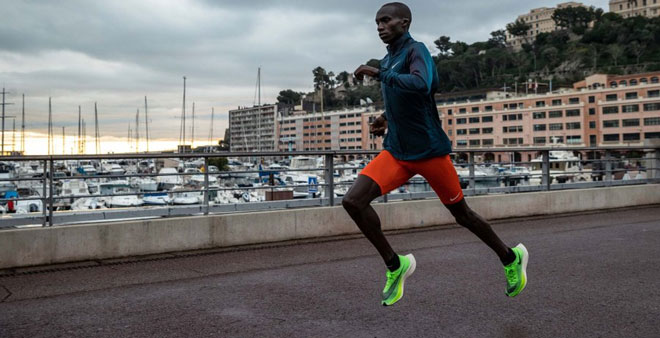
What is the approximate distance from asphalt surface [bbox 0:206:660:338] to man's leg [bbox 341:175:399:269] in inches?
21.0

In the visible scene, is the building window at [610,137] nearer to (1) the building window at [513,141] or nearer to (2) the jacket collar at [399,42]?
(1) the building window at [513,141]

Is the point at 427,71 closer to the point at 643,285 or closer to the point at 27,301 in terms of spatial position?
the point at 643,285

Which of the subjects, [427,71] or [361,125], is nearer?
[427,71]

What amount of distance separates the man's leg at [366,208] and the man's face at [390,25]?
106 cm

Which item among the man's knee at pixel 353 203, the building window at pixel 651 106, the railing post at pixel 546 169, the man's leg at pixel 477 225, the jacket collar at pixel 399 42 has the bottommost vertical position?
the man's leg at pixel 477 225

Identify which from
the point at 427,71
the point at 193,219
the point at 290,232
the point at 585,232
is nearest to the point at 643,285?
the point at 427,71

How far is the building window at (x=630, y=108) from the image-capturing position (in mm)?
112500

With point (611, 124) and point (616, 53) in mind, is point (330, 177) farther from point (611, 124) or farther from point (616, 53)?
point (616, 53)

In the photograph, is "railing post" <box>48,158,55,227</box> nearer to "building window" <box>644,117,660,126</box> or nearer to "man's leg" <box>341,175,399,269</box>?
"man's leg" <box>341,175,399,269</box>

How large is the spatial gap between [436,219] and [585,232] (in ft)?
8.31

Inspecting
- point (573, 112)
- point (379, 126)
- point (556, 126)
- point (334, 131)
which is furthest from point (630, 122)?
point (379, 126)

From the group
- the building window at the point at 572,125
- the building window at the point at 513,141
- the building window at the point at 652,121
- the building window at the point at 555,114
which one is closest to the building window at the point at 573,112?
the building window at the point at 555,114

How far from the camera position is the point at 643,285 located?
17.5ft

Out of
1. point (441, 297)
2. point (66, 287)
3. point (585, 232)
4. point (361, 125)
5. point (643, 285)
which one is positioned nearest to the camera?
point (441, 297)
